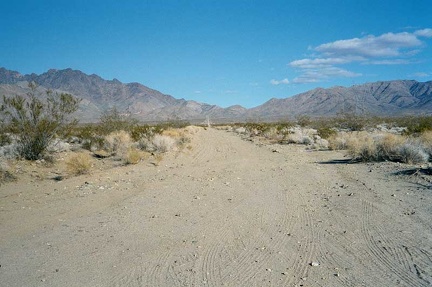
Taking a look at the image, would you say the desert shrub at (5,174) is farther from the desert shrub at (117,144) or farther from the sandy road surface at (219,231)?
the desert shrub at (117,144)

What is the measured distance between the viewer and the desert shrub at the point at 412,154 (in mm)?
14039

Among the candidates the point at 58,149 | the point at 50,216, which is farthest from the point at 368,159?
the point at 58,149

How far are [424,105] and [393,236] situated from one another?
6804 inches

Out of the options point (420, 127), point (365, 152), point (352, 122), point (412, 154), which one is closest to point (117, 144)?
point (365, 152)

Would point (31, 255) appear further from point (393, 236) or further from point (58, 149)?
point (58, 149)

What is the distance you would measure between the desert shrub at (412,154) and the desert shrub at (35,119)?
52.6 feet

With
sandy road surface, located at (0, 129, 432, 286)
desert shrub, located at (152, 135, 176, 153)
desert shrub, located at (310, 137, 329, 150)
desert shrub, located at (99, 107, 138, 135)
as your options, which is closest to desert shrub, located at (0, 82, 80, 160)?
desert shrub, located at (152, 135, 176, 153)

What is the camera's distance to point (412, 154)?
14.2 meters

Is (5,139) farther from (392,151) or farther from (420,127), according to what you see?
(420,127)

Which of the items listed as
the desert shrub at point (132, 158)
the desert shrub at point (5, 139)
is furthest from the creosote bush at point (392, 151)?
the desert shrub at point (5, 139)

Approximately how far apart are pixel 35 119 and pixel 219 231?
14529mm

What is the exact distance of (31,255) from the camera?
A: 6793mm

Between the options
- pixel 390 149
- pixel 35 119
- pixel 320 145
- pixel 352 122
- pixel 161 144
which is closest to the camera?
pixel 390 149

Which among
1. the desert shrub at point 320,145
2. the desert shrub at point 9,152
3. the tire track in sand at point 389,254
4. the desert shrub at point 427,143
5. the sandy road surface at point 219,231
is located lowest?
the desert shrub at point 320,145
